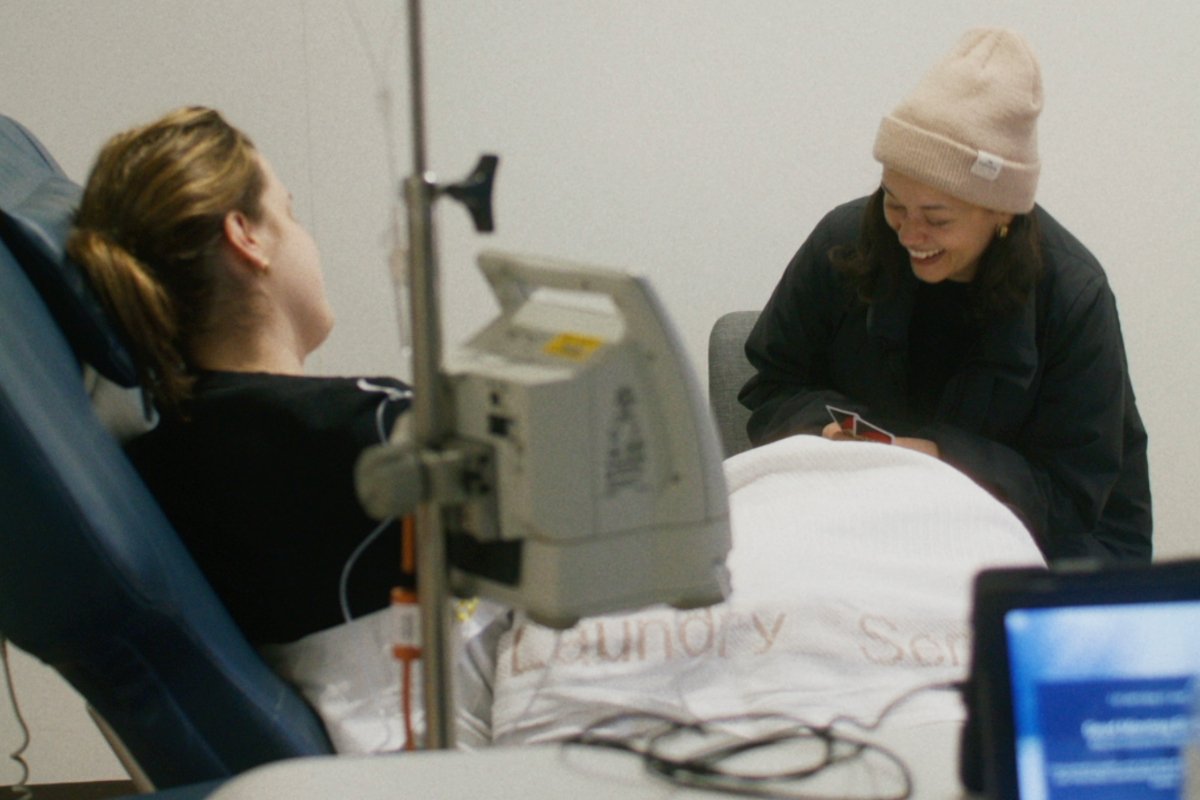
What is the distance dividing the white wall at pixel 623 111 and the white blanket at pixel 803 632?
118 centimetres

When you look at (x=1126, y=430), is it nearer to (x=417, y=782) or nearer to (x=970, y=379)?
(x=970, y=379)

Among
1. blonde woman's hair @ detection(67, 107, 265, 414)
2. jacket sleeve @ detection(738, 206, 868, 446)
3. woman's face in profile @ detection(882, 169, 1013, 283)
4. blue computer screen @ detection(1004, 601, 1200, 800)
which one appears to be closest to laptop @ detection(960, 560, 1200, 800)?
blue computer screen @ detection(1004, 601, 1200, 800)

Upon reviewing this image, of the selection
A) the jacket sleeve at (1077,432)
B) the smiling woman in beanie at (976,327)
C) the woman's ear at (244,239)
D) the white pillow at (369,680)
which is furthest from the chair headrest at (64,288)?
the jacket sleeve at (1077,432)

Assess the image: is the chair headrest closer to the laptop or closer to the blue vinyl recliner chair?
the blue vinyl recliner chair

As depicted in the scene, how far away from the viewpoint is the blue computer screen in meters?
0.77

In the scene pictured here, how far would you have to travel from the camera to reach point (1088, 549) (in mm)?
2041

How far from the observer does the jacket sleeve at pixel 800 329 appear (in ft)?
7.30

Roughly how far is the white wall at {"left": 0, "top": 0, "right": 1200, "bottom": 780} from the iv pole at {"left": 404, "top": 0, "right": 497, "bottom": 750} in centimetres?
164

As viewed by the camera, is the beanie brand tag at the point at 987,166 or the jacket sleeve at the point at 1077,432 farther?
the jacket sleeve at the point at 1077,432

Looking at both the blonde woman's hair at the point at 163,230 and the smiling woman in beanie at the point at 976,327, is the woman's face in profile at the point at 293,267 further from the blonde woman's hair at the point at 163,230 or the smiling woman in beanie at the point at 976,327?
the smiling woman in beanie at the point at 976,327

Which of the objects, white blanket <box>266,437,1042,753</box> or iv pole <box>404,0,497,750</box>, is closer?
iv pole <box>404,0,497,750</box>

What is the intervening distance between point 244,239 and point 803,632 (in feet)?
2.39

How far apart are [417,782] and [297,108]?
1833 mm

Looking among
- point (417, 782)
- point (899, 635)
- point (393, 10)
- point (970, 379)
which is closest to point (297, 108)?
point (393, 10)
